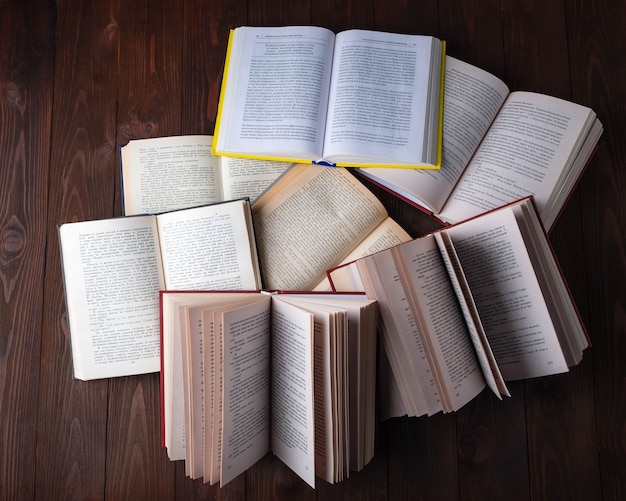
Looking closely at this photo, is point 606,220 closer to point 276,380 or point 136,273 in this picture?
point 276,380

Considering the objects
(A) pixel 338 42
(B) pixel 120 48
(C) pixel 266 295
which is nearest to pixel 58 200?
(B) pixel 120 48

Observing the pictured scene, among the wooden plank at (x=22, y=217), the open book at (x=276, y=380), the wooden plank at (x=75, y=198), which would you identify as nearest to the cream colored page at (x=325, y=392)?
the open book at (x=276, y=380)

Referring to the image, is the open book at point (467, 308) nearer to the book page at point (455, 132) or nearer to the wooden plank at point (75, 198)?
the book page at point (455, 132)

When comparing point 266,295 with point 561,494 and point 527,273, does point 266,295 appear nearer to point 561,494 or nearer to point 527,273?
point 527,273

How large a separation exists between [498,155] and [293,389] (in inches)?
19.6

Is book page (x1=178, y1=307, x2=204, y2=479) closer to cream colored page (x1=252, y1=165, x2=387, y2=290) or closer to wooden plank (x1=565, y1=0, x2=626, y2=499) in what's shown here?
cream colored page (x1=252, y1=165, x2=387, y2=290)

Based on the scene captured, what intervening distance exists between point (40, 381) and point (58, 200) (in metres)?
0.31

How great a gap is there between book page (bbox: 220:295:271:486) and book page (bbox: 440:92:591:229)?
1.18 feet

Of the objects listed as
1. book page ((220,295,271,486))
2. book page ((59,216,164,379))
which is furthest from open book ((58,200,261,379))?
book page ((220,295,271,486))

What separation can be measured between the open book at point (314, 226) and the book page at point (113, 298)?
19cm

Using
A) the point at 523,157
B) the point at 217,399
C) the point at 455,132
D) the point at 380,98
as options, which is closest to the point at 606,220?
the point at 523,157

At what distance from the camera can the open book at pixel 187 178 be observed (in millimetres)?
902

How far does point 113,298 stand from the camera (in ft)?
2.82

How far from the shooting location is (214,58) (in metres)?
0.99
